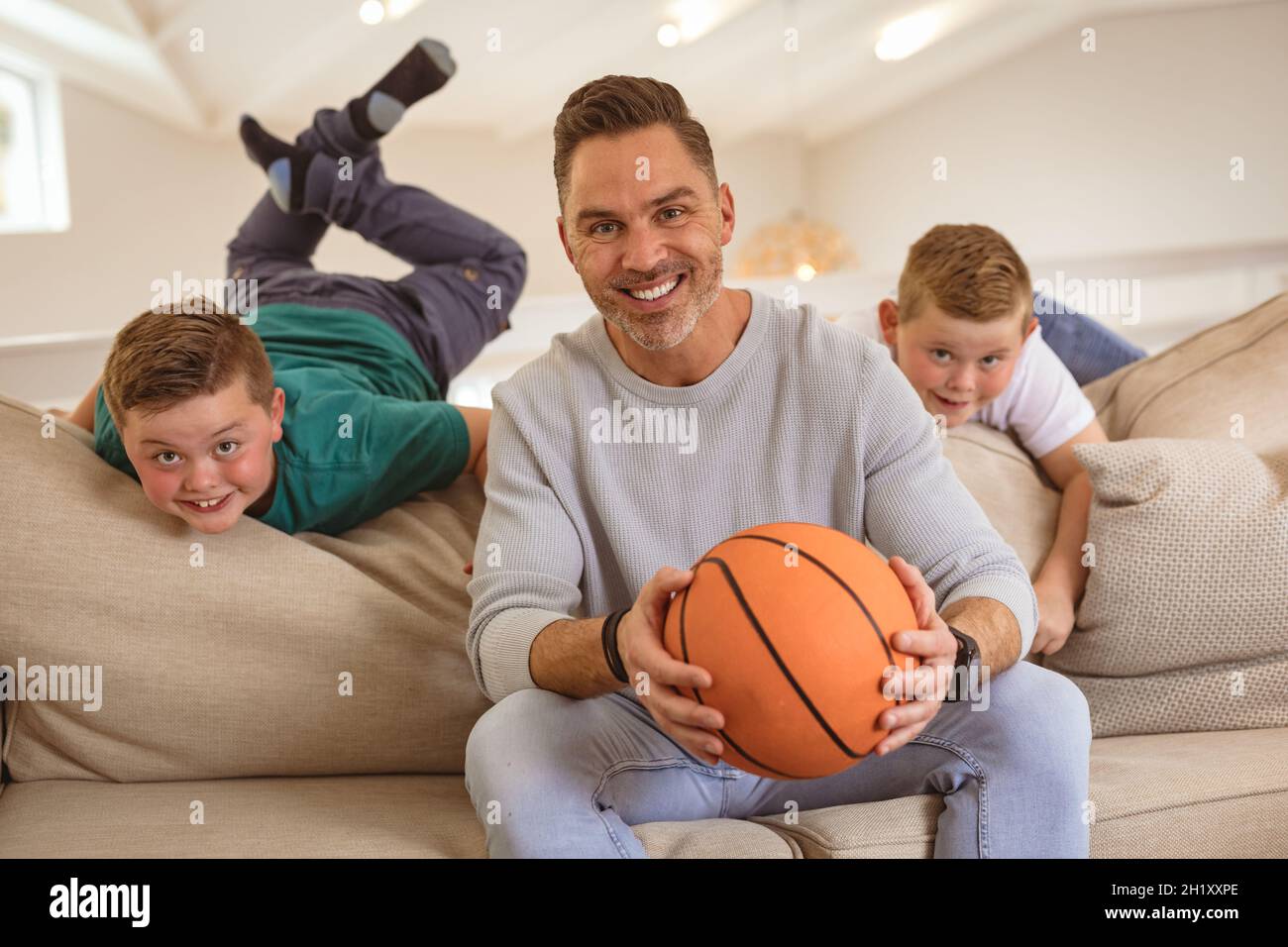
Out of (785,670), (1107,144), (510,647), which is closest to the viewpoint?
(785,670)

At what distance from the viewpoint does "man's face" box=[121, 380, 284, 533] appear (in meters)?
1.73

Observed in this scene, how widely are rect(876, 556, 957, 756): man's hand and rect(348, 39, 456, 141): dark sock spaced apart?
188 centimetres

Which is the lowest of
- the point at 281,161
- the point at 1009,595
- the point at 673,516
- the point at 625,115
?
the point at 1009,595

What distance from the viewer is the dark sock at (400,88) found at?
2.70m

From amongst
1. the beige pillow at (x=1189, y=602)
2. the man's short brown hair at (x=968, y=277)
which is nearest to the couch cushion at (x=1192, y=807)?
the beige pillow at (x=1189, y=602)

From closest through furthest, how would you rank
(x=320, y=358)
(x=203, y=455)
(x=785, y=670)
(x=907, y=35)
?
(x=785, y=670)
(x=203, y=455)
(x=320, y=358)
(x=907, y=35)

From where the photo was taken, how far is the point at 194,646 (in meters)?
1.78

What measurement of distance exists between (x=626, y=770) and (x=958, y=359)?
3.48 ft

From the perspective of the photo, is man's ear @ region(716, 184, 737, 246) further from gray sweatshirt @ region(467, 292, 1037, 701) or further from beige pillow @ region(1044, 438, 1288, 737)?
beige pillow @ region(1044, 438, 1288, 737)

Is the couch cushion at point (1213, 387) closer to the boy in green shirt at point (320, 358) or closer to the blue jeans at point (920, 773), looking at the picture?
the blue jeans at point (920, 773)

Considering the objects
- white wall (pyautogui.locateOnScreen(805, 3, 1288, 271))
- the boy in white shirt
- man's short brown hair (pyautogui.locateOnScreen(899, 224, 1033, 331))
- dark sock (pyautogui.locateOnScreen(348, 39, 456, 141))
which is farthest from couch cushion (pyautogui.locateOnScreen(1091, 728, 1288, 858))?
white wall (pyautogui.locateOnScreen(805, 3, 1288, 271))

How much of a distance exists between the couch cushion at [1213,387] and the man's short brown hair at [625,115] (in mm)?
1159

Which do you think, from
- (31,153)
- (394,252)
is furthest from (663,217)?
(31,153)

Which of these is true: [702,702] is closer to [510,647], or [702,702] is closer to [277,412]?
[510,647]
